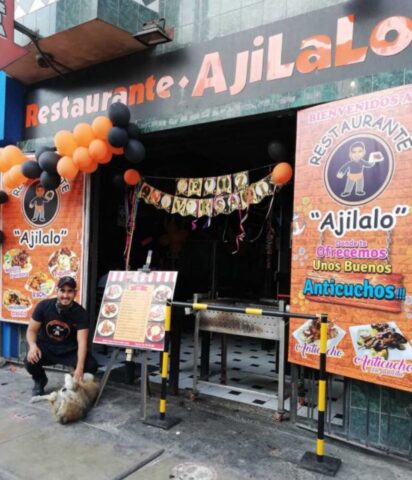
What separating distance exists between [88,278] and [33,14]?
343 centimetres

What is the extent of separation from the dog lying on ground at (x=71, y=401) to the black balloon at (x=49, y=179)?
2.47m

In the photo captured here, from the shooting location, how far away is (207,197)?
5.56 m

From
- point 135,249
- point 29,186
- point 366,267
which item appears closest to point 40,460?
point 366,267

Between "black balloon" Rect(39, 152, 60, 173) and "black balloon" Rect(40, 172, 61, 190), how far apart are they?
0.09 metres

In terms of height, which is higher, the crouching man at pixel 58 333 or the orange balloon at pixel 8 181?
the orange balloon at pixel 8 181

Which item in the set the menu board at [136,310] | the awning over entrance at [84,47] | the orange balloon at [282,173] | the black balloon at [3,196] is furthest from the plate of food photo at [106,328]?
the awning over entrance at [84,47]

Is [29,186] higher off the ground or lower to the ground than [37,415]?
higher

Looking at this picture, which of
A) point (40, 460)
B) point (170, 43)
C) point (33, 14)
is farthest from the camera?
point (33, 14)

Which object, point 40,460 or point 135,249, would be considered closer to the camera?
point 40,460

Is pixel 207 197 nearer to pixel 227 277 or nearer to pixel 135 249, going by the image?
pixel 135 249

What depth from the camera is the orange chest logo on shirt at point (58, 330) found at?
4.94 meters

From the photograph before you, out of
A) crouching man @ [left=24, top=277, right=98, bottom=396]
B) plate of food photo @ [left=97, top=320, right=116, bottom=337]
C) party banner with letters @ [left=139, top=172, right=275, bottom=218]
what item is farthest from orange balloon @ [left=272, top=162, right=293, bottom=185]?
crouching man @ [left=24, top=277, right=98, bottom=396]

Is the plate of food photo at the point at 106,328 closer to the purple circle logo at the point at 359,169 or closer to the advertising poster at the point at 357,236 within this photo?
the advertising poster at the point at 357,236

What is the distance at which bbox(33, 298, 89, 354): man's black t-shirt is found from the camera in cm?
493
